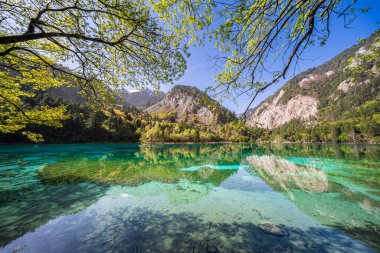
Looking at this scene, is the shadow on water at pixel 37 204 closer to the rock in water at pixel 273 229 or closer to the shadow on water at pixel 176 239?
the shadow on water at pixel 176 239

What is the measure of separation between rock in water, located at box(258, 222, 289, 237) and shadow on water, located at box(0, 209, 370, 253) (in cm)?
21

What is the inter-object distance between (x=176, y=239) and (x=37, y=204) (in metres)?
8.61

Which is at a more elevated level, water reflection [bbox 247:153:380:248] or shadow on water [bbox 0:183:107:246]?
shadow on water [bbox 0:183:107:246]

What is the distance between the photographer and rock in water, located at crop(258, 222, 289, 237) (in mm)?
6780

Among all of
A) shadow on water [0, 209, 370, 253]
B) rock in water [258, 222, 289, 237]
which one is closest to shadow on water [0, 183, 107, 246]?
shadow on water [0, 209, 370, 253]

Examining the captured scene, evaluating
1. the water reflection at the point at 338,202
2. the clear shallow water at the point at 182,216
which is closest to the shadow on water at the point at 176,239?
the clear shallow water at the point at 182,216

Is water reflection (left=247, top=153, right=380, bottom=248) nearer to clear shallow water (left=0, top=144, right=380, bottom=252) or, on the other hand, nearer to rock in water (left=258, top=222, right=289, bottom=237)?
clear shallow water (left=0, top=144, right=380, bottom=252)

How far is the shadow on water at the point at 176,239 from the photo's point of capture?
5711 mm

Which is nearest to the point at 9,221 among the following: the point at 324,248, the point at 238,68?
the point at 238,68

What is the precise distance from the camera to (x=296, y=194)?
12297 millimetres

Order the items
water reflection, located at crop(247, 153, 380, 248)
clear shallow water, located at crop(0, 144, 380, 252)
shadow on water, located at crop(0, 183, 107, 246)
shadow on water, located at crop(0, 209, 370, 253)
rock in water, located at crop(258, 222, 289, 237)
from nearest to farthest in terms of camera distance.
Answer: shadow on water, located at crop(0, 209, 370, 253) → clear shallow water, located at crop(0, 144, 380, 252) → rock in water, located at crop(258, 222, 289, 237) → shadow on water, located at crop(0, 183, 107, 246) → water reflection, located at crop(247, 153, 380, 248)

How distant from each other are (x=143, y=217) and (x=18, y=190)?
1019 cm

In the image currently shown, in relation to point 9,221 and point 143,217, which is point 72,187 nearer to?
point 9,221

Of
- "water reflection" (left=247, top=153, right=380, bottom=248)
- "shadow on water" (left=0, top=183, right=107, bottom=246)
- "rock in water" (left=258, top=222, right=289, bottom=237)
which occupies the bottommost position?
"water reflection" (left=247, top=153, right=380, bottom=248)
